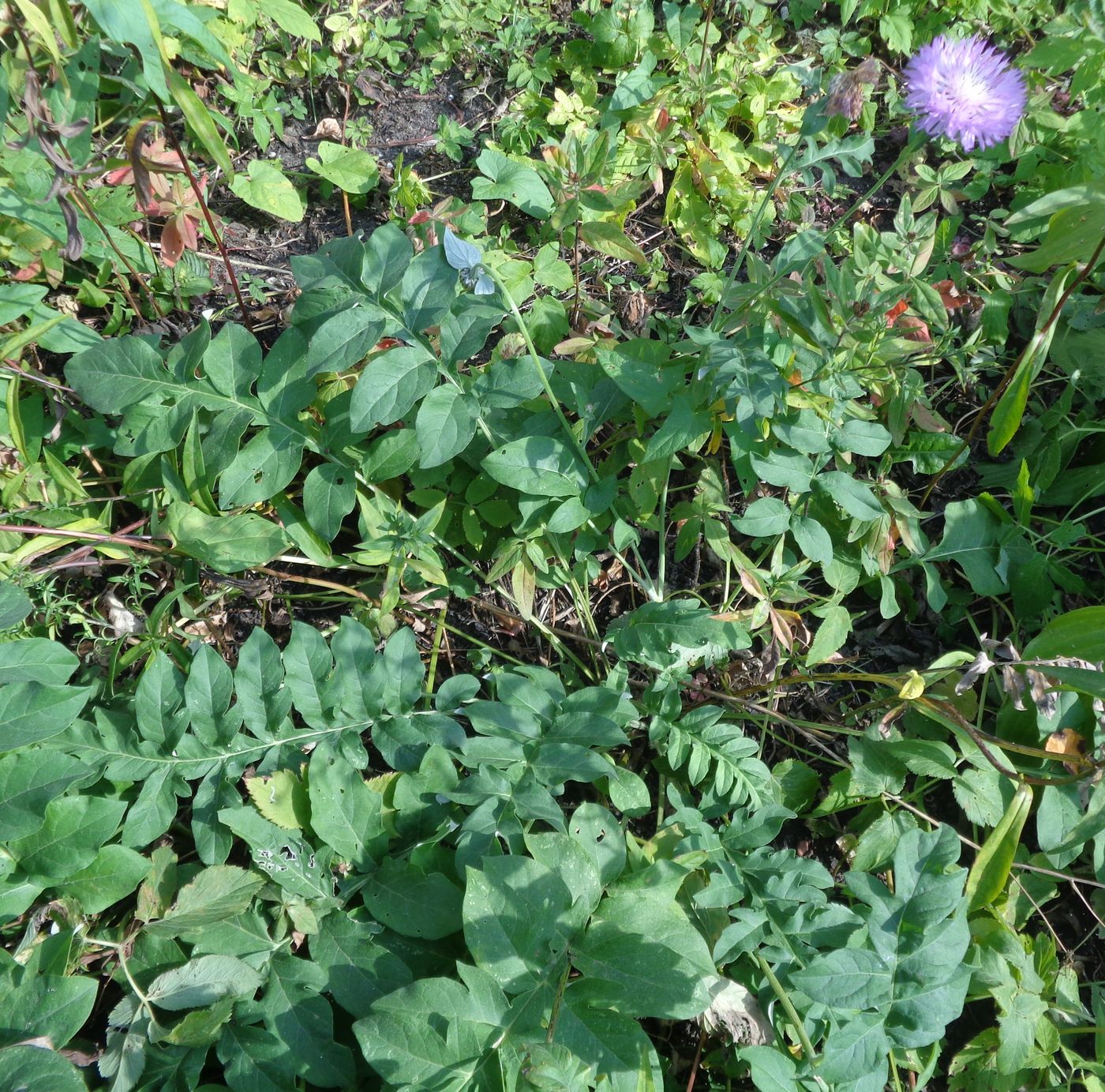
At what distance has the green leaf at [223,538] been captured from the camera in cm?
191

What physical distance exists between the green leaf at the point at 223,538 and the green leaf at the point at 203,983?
33.2 inches

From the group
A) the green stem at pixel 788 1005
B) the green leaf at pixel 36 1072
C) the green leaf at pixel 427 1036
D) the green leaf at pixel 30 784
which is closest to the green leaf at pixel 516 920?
the green leaf at pixel 427 1036

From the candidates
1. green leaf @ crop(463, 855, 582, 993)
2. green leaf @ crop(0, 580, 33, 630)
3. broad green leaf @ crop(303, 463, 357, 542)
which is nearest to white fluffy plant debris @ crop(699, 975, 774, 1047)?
green leaf @ crop(463, 855, 582, 993)

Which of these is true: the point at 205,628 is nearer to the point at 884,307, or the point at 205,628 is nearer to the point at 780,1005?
the point at 780,1005

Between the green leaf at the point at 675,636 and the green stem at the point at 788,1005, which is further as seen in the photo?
the green leaf at the point at 675,636

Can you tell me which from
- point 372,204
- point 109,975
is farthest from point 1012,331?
point 109,975

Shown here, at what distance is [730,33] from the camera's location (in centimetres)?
301

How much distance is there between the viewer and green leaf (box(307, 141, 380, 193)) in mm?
2531

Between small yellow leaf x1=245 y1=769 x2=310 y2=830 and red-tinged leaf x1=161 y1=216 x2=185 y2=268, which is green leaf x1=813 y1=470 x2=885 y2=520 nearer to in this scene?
small yellow leaf x1=245 y1=769 x2=310 y2=830

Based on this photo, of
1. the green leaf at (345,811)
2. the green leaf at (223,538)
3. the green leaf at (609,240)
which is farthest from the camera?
the green leaf at (609,240)

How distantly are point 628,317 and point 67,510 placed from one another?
1.68 meters

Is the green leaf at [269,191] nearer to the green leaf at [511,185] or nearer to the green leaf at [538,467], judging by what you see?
the green leaf at [511,185]

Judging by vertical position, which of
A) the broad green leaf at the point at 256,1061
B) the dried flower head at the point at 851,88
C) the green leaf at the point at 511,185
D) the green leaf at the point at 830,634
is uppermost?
the dried flower head at the point at 851,88

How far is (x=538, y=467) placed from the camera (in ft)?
6.31
